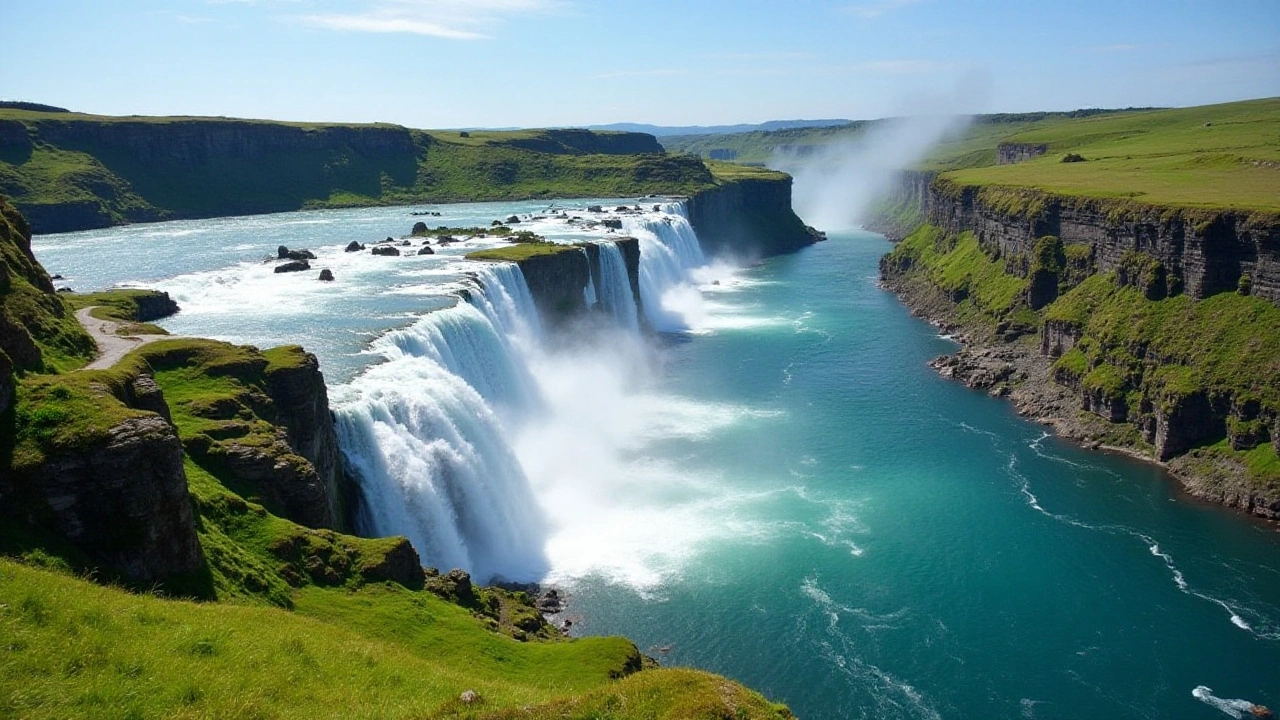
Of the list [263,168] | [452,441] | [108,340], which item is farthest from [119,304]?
[263,168]

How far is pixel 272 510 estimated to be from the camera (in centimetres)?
2834

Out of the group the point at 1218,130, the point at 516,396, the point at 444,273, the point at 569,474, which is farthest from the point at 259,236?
the point at 1218,130

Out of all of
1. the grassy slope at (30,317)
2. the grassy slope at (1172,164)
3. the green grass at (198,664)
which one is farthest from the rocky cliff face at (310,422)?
the grassy slope at (1172,164)

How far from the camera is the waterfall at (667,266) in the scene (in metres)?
93.8

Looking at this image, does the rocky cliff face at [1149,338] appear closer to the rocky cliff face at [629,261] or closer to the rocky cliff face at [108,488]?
the rocky cliff face at [629,261]

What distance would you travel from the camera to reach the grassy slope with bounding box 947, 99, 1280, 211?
235 ft

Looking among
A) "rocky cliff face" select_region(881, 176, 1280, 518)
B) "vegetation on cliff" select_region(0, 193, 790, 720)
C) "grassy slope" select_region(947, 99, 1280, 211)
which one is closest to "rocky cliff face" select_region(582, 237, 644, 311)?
"rocky cliff face" select_region(881, 176, 1280, 518)

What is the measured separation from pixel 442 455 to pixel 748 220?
119 m

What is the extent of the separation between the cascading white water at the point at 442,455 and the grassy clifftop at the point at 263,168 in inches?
3043

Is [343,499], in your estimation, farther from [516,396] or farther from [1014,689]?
[1014,689]

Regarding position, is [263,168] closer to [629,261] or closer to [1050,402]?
[629,261]

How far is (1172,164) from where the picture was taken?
317 ft

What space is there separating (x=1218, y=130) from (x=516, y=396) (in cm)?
12507

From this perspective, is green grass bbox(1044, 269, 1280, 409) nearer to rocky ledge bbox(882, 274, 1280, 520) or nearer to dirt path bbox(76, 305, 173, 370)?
rocky ledge bbox(882, 274, 1280, 520)
